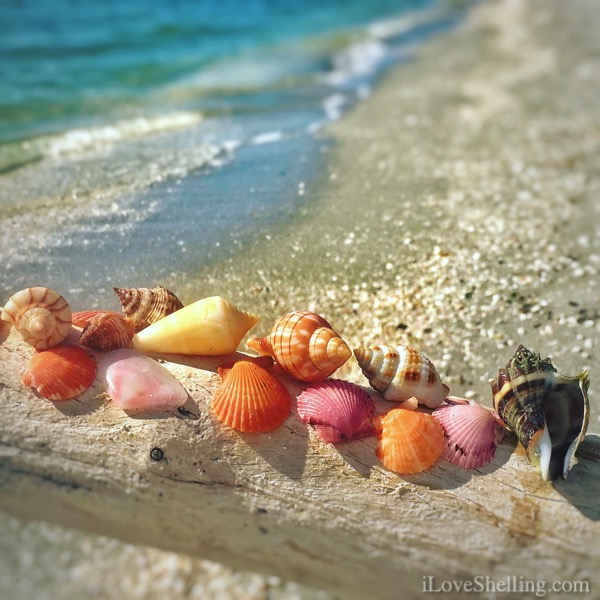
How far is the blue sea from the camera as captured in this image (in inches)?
153

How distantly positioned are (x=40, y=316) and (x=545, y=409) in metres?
2.26

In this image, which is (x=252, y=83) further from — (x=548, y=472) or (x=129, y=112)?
(x=548, y=472)

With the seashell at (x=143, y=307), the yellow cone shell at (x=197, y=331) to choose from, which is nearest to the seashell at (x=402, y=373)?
the yellow cone shell at (x=197, y=331)

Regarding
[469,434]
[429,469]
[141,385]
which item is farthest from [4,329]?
[469,434]

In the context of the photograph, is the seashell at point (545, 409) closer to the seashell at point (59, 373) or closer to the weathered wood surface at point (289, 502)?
the weathered wood surface at point (289, 502)

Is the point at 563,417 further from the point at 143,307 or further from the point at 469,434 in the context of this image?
the point at 143,307

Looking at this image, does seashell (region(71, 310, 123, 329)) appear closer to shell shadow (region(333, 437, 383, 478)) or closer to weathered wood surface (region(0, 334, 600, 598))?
weathered wood surface (region(0, 334, 600, 598))

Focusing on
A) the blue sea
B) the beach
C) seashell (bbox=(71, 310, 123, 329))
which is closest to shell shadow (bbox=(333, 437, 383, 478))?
the beach

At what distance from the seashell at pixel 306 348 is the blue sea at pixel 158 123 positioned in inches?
46.0

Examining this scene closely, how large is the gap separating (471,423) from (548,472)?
0.36 m

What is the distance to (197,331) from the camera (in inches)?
114

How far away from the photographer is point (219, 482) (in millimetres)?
2537

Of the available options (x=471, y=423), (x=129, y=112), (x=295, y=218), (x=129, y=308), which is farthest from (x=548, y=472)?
(x=129, y=112)

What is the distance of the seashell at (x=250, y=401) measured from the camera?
2631mm
